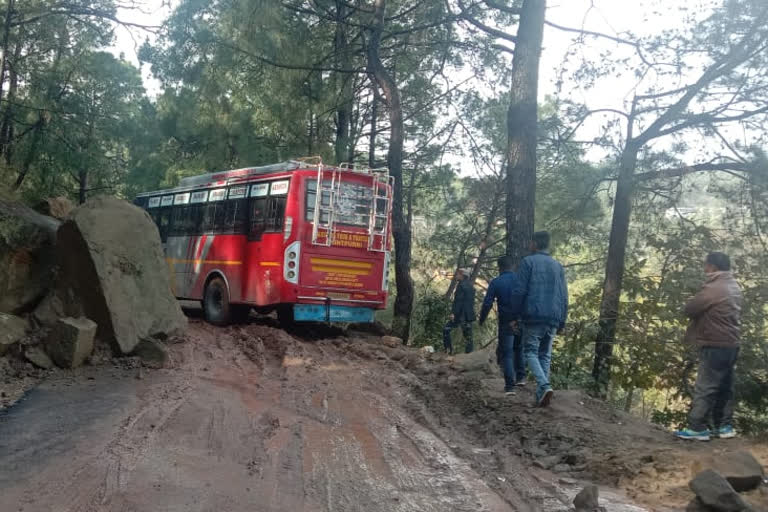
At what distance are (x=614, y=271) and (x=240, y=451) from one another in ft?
32.0

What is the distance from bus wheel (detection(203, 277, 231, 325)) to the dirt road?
18.7ft

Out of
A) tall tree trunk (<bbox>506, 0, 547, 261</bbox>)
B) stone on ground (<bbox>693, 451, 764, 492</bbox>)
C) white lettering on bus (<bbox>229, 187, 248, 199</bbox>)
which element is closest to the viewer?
stone on ground (<bbox>693, 451, 764, 492</bbox>)

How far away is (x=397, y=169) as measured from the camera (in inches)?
604

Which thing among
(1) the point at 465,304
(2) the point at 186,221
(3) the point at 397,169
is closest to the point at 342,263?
(1) the point at 465,304

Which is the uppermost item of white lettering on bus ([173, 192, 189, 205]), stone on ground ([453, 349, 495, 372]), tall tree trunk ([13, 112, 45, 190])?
tall tree trunk ([13, 112, 45, 190])

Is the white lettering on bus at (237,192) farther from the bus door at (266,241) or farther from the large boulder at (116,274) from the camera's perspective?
the large boulder at (116,274)

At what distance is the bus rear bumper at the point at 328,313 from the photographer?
12523 millimetres

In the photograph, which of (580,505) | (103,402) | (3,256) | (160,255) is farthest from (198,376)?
(580,505)

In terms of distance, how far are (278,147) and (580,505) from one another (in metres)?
18.0

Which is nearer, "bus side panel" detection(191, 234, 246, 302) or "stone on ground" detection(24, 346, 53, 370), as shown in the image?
"stone on ground" detection(24, 346, 53, 370)

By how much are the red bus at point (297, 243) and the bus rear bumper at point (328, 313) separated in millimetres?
20

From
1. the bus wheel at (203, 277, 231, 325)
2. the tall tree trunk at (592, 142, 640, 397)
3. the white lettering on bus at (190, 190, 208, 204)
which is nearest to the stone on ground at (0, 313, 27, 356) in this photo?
the bus wheel at (203, 277, 231, 325)

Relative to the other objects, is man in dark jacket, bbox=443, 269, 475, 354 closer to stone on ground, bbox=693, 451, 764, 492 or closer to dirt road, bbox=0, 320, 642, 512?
dirt road, bbox=0, 320, 642, 512

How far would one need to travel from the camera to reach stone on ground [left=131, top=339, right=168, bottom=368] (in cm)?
821
